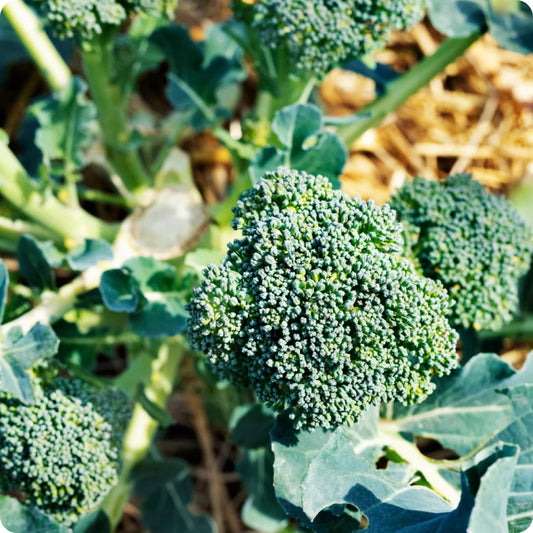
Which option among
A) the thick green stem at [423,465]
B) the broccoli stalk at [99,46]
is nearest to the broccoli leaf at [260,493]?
the thick green stem at [423,465]

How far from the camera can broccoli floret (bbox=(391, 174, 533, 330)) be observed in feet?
4.11

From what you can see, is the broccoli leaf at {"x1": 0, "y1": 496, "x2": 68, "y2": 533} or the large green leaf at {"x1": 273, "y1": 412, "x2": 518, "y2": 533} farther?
the broccoli leaf at {"x1": 0, "y1": 496, "x2": 68, "y2": 533}

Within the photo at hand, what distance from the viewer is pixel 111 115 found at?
1.63 meters

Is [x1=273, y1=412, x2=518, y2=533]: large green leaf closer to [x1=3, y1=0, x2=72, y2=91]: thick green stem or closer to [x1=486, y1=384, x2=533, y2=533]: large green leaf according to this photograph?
[x1=486, y1=384, x2=533, y2=533]: large green leaf

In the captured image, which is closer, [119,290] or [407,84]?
[119,290]

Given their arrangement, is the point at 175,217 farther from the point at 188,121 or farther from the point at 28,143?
the point at 28,143

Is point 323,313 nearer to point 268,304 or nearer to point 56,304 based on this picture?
point 268,304

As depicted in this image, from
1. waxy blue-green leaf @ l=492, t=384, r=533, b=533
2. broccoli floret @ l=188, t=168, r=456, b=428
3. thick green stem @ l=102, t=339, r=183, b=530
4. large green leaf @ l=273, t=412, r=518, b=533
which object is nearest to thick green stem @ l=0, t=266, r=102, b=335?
thick green stem @ l=102, t=339, r=183, b=530

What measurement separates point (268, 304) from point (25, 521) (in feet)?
2.05

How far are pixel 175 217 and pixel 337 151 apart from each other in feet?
1.78

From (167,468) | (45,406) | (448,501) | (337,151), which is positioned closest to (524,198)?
(337,151)

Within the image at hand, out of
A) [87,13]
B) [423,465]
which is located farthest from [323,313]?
[87,13]

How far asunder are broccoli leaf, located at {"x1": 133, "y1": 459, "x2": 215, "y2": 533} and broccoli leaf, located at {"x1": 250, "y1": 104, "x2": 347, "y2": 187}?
2.47ft

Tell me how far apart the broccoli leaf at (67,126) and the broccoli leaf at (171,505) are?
733mm
